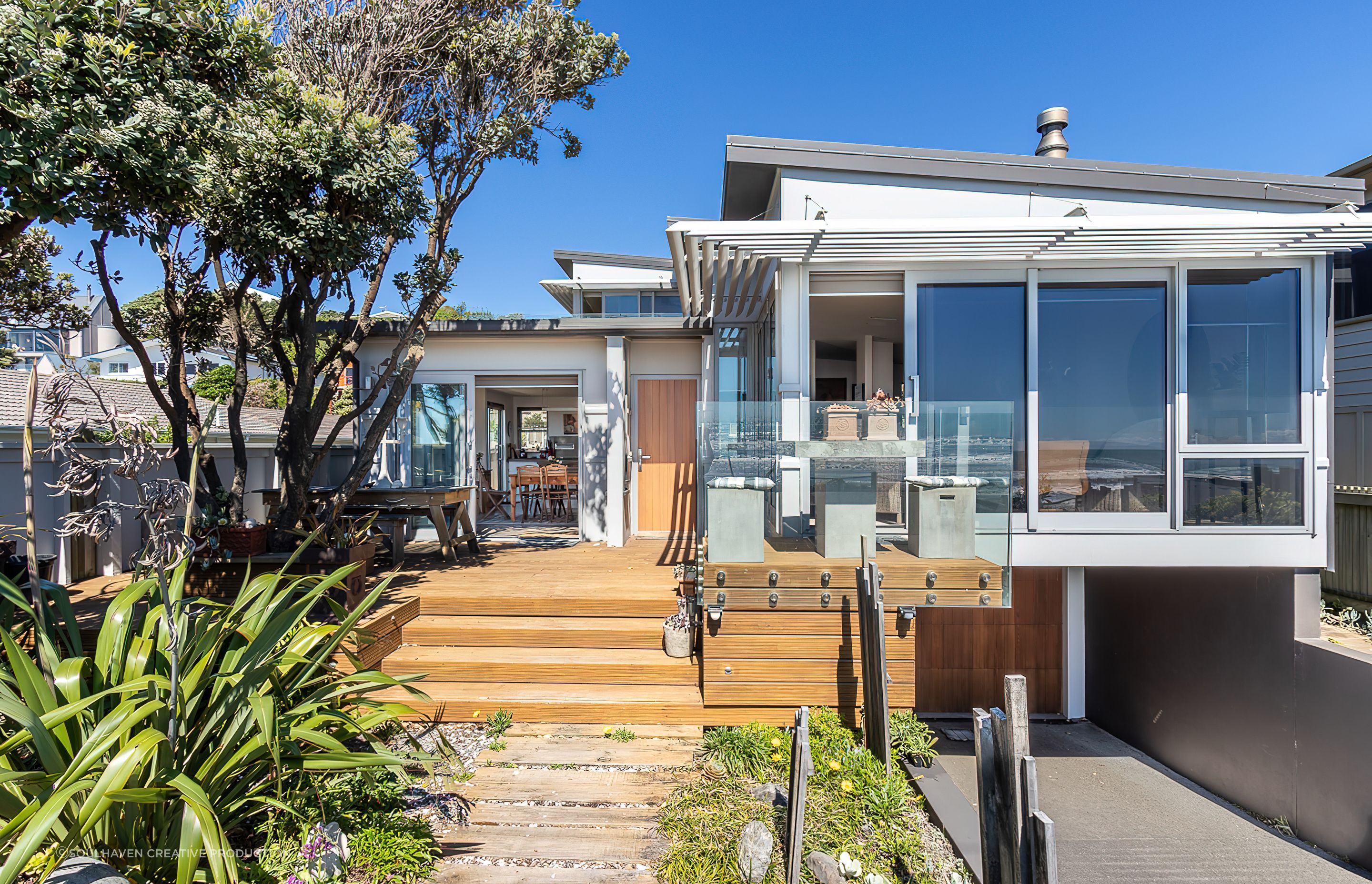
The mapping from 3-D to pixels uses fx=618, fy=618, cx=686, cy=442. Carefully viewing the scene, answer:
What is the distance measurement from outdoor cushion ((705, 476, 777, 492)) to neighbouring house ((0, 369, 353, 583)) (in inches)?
148

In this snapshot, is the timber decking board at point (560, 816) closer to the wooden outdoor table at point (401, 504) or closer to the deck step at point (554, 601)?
the deck step at point (554, 601)

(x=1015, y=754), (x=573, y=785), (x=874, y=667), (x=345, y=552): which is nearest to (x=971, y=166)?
(x=874, y=667)

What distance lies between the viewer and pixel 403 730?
9.46ft

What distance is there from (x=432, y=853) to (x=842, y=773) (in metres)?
2.04

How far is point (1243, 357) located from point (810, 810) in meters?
4.59

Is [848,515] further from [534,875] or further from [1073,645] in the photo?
[1073,645]

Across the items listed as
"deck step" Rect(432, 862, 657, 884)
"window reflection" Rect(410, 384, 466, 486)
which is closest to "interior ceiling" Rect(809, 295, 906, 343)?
"deck step" Rect(432, 862, 657, 884)

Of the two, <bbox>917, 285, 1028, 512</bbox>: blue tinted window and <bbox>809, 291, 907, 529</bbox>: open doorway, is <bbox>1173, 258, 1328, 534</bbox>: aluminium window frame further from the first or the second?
<bbox>809, 291, 907, 529</bbox>: open doorway

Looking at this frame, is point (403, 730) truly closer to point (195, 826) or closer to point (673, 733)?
point (195, 826)

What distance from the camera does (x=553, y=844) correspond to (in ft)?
9.30

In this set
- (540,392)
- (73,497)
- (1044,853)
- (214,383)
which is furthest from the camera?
(214,383)

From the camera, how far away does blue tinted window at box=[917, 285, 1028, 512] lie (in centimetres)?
473

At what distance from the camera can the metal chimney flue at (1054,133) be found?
7012 mm

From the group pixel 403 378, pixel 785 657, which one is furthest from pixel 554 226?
pixel 785 657
